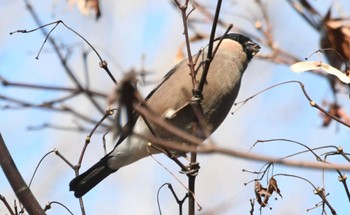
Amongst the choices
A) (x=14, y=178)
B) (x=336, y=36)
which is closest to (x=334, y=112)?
(x=336, y=36)

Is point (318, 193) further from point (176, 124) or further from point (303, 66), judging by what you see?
point (176, 124)

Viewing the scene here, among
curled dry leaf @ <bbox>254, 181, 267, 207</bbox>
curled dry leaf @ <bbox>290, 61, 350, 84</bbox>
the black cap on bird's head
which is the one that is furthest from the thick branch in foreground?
the black cap on bird's head

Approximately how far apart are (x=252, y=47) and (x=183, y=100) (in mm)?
584

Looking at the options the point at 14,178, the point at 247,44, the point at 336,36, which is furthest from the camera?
the point at 247,44

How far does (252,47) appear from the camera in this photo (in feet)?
10.0

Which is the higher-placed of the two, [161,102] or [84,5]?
[84,5]

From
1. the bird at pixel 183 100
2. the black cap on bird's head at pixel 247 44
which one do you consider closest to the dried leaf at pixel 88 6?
the bird at pixel 183 100

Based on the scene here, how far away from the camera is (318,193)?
1.66m

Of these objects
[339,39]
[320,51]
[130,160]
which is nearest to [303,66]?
[320,51]

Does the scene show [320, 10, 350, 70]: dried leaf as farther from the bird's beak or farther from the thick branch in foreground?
the thick branch in foreground

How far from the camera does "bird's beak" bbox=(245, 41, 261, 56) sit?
302 cm

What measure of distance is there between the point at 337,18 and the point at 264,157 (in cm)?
197

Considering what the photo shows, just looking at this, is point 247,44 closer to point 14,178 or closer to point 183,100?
point 183,100

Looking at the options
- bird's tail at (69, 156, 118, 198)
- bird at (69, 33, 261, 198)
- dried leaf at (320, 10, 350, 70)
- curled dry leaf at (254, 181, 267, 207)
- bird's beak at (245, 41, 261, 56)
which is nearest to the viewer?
curled dry leaf at (254, 181, 267, 207)
